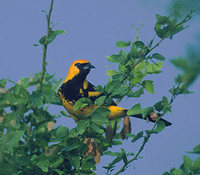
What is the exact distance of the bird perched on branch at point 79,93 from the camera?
4.61 feet

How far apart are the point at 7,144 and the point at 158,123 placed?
0.42 meters

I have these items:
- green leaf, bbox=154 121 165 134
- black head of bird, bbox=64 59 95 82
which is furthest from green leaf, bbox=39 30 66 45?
black head of bird, bbox=64 59 95 82

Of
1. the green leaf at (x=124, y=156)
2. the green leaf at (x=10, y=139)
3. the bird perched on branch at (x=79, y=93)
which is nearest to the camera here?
the green leaf at (x=10, y=139)

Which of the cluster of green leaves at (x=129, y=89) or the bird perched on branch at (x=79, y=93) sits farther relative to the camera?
the bird perched on branch at (x=79, y=93)

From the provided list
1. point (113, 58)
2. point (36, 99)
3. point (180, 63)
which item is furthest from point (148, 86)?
point (180, 63)

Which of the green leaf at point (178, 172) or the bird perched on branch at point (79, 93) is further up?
the bird perched on branch at point (79, 93)

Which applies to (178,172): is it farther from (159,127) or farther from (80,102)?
(80,102)

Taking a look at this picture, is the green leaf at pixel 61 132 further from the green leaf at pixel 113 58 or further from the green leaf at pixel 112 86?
the green leaf at pixel 113 58

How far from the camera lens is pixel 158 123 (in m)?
0.80

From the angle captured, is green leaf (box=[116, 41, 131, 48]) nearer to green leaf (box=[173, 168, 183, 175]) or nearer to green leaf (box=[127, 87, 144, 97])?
green leaf (box=[127, 87, 144, 97])

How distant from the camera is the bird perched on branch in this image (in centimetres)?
140

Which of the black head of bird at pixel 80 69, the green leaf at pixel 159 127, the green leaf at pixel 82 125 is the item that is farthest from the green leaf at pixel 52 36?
the black head of bird at pixel 80 69

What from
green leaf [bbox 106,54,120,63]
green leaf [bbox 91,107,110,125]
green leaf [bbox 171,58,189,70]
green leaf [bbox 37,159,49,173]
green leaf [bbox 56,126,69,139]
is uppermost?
green leaf [bbox 106,54,120,63]

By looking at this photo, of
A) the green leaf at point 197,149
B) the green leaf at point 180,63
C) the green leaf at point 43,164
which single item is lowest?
the green leaf at point 43,164
